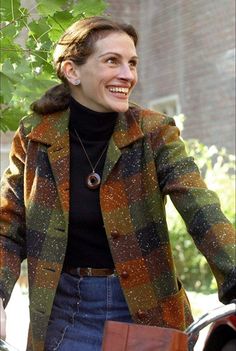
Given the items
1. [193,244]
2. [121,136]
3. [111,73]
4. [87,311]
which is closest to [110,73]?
[111,73]

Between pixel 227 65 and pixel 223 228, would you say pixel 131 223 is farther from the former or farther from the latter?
pixel 227 65

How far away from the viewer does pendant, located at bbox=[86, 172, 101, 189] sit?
3049 mm

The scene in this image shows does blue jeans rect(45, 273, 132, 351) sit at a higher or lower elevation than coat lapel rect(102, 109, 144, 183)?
lower

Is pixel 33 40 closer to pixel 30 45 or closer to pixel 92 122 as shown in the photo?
pixel 30 45

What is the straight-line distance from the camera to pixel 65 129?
3.20m

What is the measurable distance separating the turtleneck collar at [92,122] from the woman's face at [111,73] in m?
0.03

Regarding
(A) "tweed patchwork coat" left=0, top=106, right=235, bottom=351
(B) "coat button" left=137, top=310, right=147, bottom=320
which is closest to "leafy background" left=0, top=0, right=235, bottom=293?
(A) "tweed patchwork coat" left=0, top=106, right=235, bottom=351

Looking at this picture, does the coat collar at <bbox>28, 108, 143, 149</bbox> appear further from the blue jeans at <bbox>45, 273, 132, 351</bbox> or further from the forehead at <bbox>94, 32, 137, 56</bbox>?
the blue jeans at <bbox>45, 273, 132, 351</bbox>

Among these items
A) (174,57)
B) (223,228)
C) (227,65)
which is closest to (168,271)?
(223,228)

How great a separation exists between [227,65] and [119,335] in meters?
10.9

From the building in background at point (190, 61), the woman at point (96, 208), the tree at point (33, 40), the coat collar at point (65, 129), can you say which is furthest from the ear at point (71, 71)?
the building in background at point (190, 61)

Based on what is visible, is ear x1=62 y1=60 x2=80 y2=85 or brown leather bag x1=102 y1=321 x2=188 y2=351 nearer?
brown leather bag x1=102 y1=321 x2=188 y2=351

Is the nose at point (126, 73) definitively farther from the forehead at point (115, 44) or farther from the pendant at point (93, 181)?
the pendant at point (93, 181)

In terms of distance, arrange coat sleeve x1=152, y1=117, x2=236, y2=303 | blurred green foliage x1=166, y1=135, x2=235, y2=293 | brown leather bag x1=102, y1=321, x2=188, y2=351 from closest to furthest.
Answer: brown leather bag x1=102, y1=321, x2=188, y2=351 < coat sleeve x1=152, y1=117, x2=236, y2=303 < blurred green foliage x1=166, y1=135, x2=235, y2=293
